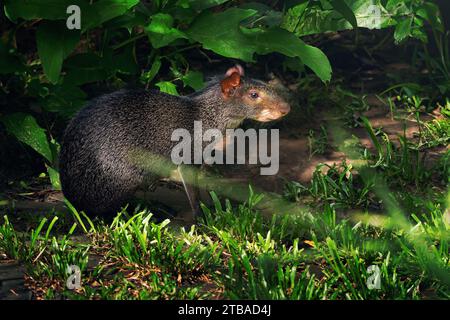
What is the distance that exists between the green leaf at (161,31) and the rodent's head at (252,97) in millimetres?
600

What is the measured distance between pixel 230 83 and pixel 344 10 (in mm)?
1089

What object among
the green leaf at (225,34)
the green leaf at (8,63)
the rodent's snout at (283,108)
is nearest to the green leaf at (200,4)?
the green leaf at (225,34)

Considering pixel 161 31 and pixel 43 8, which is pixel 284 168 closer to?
pixel 161 31

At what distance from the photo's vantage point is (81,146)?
5500 mm

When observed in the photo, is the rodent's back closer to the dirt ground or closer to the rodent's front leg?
the rodent's front leg

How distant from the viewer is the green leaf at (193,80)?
260 inches

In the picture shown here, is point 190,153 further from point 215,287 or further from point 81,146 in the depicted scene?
point 215,287

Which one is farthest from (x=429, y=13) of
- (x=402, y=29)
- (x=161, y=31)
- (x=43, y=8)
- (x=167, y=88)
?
(x=43, y=8)

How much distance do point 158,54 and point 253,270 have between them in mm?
2840

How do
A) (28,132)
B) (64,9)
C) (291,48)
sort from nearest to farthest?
(64,9) < (291,48) < (28,132)

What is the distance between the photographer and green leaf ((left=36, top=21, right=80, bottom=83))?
5.46 meters

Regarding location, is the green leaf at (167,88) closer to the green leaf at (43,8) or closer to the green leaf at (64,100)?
the green leaf at (64,100)

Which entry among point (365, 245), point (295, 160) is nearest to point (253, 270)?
point (365, 245)

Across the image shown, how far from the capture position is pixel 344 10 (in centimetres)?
614
